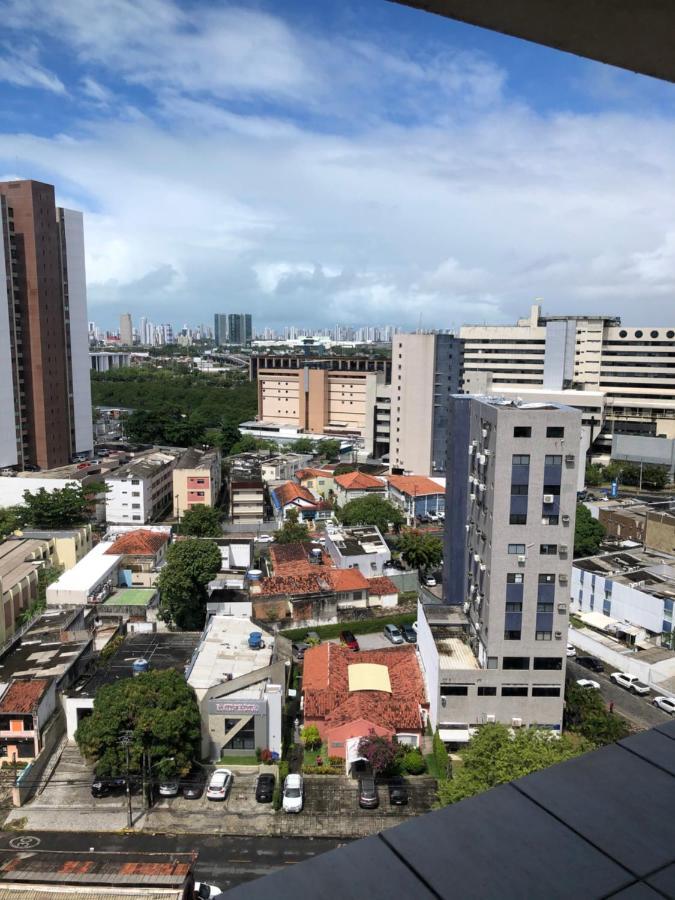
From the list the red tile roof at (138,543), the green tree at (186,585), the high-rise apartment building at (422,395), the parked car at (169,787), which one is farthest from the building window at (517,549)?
the high-rise apartment building at (422,395)

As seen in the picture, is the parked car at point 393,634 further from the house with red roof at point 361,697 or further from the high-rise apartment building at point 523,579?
the high-rise apartment building at point 523,579

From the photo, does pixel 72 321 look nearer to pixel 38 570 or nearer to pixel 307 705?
pixel 38 570

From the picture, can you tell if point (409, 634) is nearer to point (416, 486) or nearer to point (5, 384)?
point (416, 486)

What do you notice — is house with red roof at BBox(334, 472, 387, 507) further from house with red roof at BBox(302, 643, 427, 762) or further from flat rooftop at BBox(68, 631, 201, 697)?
house with red roof at BBox(302, 643, 427, 762)

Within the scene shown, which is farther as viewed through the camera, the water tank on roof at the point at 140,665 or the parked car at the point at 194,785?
the water tank on roof at the point at 140,665

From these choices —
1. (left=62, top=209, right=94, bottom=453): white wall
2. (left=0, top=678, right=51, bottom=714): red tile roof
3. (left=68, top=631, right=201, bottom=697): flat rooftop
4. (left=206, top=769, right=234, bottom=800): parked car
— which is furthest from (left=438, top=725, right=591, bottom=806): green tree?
(left=62, top=209, right=94, bottom=453): white wall

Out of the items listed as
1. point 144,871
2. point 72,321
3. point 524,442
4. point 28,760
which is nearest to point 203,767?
point 28,760
